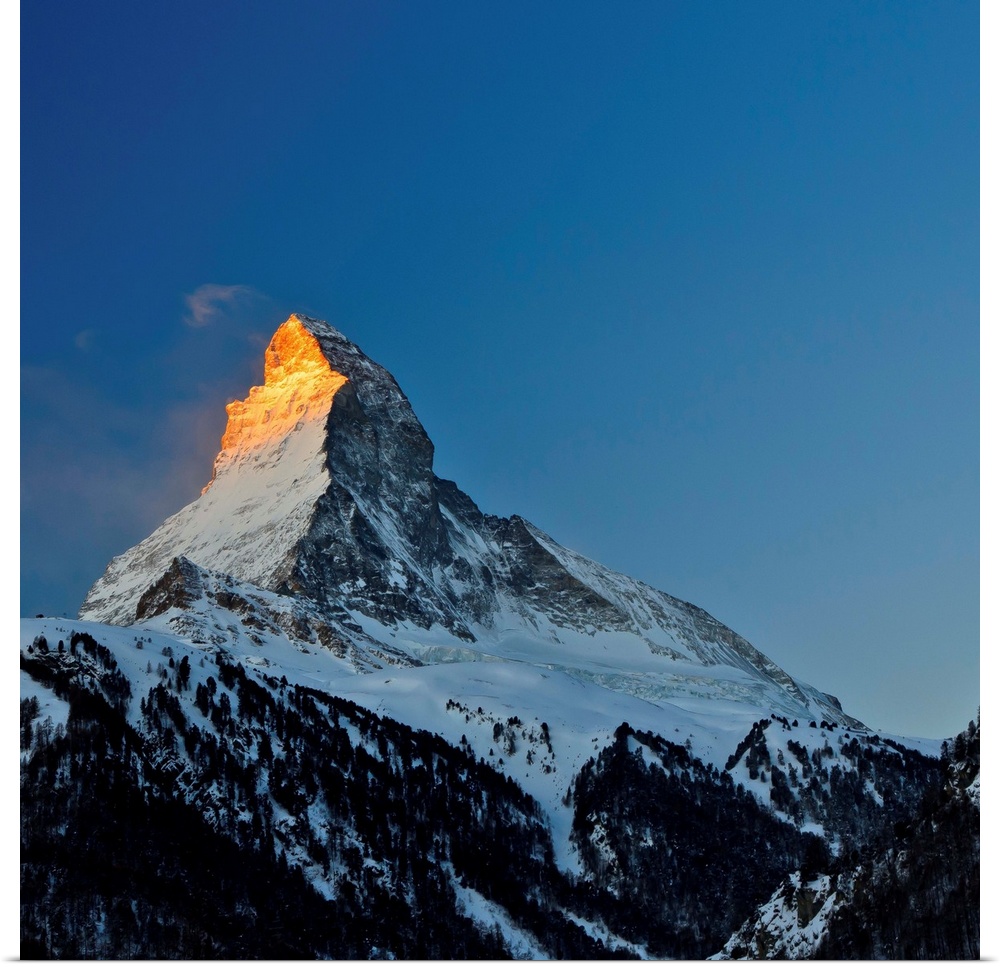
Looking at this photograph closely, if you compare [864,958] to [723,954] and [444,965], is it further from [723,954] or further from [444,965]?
[444,965]

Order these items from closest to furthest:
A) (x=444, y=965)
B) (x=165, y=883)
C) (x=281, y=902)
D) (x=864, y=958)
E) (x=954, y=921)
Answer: (x=444, y=965)
(x=954, y=921)
(x=864, y=958)
(x=165, y=883)
(x=281, y=902)
